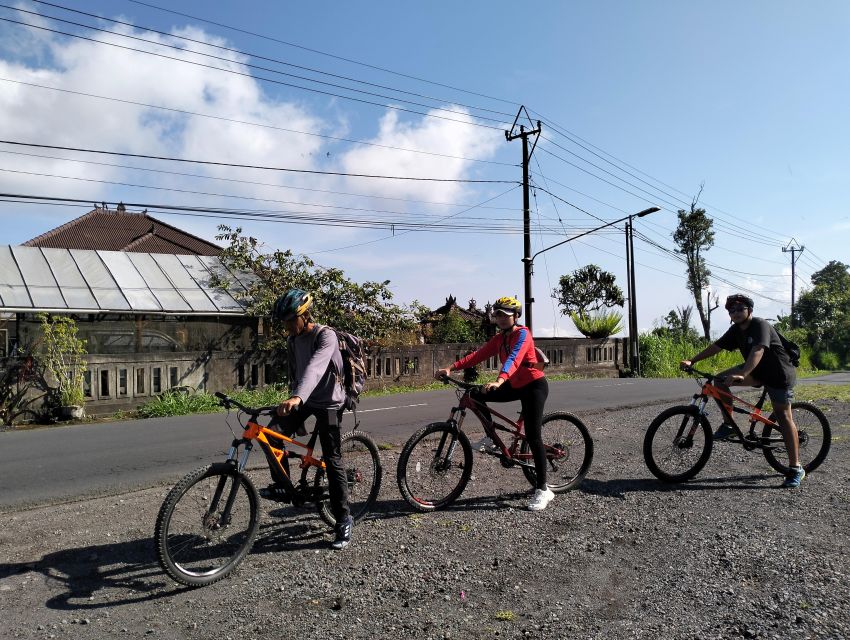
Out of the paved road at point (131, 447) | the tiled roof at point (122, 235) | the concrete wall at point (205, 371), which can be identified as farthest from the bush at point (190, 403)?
the tiled roof at point (122, 235)

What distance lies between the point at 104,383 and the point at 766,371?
42.2 ft

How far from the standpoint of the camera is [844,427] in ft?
30.9

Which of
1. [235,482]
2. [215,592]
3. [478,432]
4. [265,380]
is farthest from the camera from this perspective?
[265,380]

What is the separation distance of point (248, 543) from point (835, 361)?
55021 millimetres

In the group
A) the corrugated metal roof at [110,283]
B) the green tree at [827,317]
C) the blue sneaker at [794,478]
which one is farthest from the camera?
the green tree at [827,317]

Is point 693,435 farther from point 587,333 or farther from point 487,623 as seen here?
point 587,333

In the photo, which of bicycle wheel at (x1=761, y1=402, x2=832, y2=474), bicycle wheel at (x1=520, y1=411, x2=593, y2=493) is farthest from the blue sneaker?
bicycle wheel at (x1=520, y1=411, x2=593, y2=493)

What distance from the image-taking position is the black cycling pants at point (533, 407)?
5.57 m

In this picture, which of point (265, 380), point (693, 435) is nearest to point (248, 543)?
point (693, 435)

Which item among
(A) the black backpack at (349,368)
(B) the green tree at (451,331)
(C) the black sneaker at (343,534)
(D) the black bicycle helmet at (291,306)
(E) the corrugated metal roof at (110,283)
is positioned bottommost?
(C) the black sneaker at (343,534)

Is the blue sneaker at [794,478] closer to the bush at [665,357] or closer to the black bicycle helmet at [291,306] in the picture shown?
the black bicycle helmet at [291,306]

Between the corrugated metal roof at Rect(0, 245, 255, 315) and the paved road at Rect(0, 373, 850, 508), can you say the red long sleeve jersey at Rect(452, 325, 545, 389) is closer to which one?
the paved road at Rect(0, 373, 850, 508)

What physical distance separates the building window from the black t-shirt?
1258 centimetres

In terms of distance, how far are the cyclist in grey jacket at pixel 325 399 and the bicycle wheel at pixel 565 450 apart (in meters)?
2.00
